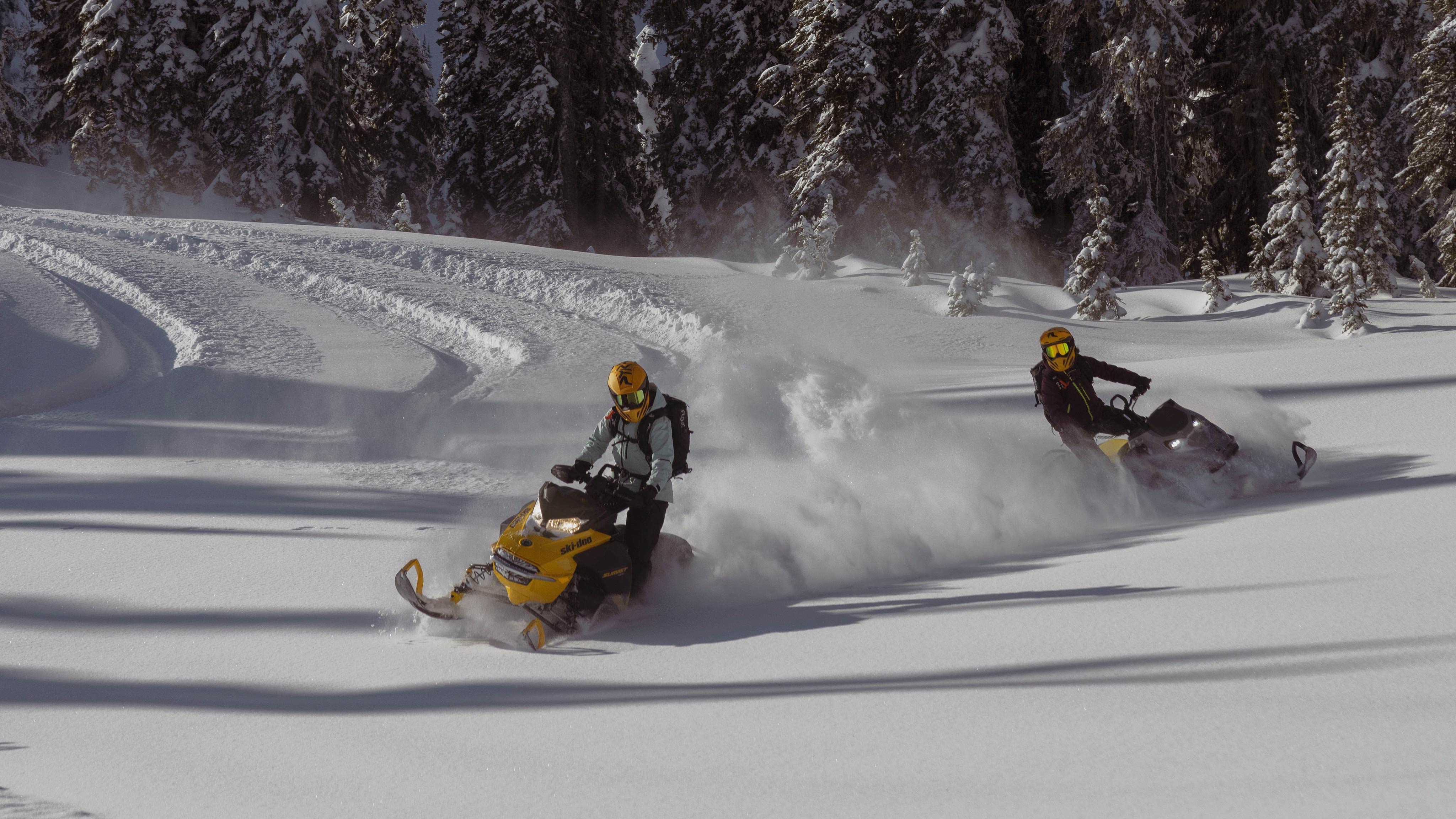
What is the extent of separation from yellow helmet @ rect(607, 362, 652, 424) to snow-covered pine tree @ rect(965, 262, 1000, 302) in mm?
12557

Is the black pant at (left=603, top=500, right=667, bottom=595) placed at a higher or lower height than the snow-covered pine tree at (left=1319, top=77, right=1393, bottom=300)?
lower

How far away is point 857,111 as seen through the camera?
26469mm

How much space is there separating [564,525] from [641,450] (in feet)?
2.28

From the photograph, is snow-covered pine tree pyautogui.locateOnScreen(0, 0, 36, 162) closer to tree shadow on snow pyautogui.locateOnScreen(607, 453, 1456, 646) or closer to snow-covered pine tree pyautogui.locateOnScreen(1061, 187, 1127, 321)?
snow-covered pine tree pyautogui.locateOnScreen(1061, 187, 1127, 321)

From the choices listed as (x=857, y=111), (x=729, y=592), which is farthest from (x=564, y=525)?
(x=857, y=111)

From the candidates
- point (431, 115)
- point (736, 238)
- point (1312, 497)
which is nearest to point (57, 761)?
A: point (1312, 497)

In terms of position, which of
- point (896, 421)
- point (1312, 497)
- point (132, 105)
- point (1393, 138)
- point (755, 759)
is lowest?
point (755, 759)

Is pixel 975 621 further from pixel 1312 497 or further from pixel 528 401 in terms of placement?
pixel 528 401

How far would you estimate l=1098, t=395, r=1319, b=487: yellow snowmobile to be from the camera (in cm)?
784

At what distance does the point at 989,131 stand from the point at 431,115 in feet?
83.4

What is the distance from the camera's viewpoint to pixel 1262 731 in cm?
315

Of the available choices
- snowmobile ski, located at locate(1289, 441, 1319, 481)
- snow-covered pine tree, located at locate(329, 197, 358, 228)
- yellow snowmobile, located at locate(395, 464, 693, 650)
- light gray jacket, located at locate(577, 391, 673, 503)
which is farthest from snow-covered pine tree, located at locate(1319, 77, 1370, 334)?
snow-covered pine tree, located at locate(329, 197, 358, 228)

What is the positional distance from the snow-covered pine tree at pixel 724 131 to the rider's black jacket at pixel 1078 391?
2363 centimetres

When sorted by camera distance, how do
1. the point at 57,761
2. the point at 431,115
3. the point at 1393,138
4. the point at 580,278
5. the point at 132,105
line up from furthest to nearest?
the point at 431,115 → the point at 132,105 → the point at 1393,138 → the point at 580,278 → the point at 57,761
